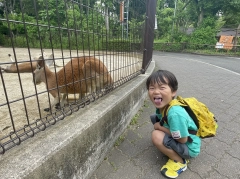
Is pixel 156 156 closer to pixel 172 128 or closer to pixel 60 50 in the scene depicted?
pixel 172 128

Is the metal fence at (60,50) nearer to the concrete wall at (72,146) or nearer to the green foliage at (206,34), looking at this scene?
the concrete wall at (72,146)

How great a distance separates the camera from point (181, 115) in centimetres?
166

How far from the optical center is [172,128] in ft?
5.57

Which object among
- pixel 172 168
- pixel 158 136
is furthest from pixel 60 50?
pixel 172 168

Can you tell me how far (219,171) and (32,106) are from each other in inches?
108

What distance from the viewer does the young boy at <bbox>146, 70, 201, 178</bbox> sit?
5.49ft

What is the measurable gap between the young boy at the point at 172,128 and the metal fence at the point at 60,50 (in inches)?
35.6

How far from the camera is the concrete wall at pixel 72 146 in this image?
1164 mm

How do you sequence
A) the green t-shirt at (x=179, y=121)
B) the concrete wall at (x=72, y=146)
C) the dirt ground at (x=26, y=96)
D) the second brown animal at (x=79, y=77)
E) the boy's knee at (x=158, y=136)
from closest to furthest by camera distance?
the concrete wall at (x=72, y=146)
the dirt ground at (x=26, y=96)
the green t-shirt at (x=179, y=121)
the boy's knee at (x=158, y=136)
the second brown animal at (x=79, y=77)

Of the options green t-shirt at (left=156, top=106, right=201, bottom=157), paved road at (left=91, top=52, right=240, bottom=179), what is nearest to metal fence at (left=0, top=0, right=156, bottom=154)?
paved road at (left=91, top=52, right=240, bottom=179)

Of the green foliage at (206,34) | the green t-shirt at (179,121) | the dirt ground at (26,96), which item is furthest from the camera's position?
the green foliage at (206,34)

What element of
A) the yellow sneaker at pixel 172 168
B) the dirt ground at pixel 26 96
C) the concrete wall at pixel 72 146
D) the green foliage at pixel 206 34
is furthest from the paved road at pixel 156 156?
the green foliage at pixel 206 34

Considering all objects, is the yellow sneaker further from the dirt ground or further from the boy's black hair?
the dirt ground

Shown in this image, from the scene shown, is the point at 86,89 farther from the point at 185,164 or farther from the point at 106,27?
the point at 185,164
